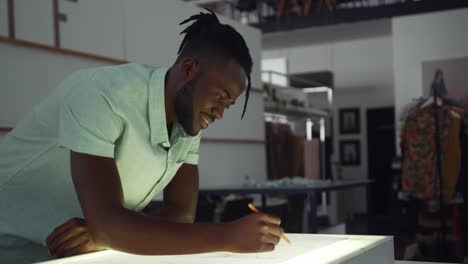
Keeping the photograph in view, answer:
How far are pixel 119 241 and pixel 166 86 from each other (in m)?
0.32

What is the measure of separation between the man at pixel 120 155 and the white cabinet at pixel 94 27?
2332mm

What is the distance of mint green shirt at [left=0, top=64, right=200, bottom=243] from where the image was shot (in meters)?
1.05

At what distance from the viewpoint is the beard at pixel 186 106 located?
111 centimetres

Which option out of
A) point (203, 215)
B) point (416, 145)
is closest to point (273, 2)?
point (416, 145)

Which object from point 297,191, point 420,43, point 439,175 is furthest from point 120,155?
point 420,43

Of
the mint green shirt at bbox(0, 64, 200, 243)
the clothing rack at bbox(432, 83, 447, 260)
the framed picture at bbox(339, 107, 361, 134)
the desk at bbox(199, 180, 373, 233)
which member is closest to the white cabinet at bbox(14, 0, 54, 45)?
the desk at bbox(199, 180, 373, 233)

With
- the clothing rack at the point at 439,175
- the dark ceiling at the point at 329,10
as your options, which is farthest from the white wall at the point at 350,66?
the clothing rack at the point at 439,175

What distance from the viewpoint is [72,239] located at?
111 centimetres

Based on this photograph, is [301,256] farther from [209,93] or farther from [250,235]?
[209,93]

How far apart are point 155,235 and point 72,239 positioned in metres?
0.22

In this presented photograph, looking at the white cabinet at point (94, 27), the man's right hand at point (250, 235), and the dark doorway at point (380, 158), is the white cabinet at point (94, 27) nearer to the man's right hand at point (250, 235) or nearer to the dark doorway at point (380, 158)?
the man's right hand at point (250, 235)

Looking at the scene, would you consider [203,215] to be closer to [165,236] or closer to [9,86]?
[9,86]

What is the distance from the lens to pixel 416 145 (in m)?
5.09

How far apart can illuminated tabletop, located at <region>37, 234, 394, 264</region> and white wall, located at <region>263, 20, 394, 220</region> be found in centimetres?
883
